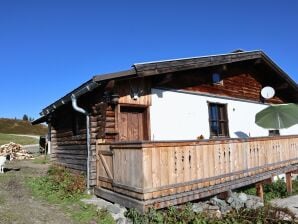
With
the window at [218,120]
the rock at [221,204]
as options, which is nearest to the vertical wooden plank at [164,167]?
the rock at [221,204]

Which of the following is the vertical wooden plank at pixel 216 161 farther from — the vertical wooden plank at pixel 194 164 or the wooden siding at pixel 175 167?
the vertical wooden plank at pixel 194 164

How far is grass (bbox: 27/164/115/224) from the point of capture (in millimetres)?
7195

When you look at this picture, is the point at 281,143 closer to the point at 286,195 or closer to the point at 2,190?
the point at 286,195

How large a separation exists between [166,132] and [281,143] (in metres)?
4.78

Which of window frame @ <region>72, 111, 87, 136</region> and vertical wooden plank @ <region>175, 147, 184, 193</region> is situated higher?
window frame @ <region>72, 111, 87, 136</region>

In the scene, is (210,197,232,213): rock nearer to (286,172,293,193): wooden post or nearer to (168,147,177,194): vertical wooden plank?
(168,147,177,194): vertical wooden plank

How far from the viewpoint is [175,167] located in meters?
7.71

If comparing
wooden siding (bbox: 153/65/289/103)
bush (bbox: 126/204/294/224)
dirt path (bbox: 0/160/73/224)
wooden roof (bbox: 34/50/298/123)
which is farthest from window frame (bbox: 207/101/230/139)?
dirt path (bbox: 0/160/73/224)

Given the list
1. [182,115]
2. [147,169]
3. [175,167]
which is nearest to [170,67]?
[182,115]

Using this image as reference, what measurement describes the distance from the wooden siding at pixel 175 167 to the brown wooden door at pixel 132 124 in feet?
3.27

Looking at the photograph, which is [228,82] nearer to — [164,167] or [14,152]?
[164,167]

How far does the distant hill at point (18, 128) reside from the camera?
54156 mm

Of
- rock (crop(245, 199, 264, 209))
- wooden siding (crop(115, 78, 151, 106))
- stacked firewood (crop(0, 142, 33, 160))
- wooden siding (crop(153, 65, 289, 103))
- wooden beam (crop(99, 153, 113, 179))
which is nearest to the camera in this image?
wooden beam (crop(99, 153, 113, 179))

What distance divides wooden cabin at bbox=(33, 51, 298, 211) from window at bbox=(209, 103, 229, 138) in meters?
0.04
